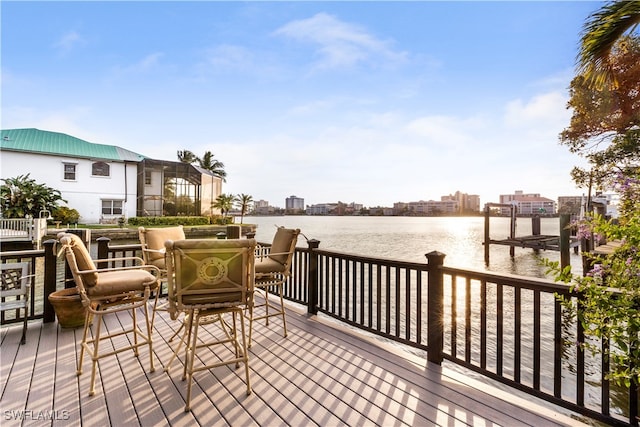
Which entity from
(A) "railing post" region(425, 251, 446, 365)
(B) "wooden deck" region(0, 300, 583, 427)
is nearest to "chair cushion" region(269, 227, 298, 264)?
(B) "wooden deck" region(0, 300, 583, 427)

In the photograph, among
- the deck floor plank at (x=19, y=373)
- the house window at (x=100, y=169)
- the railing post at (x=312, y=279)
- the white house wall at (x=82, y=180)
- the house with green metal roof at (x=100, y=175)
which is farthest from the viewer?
the house window at (x=100, y=169)

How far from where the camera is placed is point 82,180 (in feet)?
67.2

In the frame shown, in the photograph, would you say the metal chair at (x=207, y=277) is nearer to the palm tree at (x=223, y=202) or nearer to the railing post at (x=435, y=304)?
the railing post at (x=435, y=304)

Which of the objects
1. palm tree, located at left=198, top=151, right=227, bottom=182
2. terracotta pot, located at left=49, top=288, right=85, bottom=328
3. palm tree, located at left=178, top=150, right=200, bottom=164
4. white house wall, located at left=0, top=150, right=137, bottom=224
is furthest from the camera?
palm tree, located at left=178, top=150, right=200, bottom=164

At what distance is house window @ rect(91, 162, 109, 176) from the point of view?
68.5 feet

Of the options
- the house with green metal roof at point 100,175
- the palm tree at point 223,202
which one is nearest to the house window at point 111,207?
the house with green metal roof at point 100,175

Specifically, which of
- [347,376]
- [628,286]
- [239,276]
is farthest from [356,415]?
[628,286]

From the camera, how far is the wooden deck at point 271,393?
1.88 meters

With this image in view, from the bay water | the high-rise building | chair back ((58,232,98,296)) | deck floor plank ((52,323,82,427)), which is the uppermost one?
the high-rise building

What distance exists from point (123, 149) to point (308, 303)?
992 inches

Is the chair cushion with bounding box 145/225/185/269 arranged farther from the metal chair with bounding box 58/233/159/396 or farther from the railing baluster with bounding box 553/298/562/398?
the railing baluster with bounding box 553/298/562/398

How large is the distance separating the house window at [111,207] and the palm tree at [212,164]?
15.0 metres

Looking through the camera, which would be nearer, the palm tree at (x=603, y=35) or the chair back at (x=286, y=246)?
the chair back at (x=286, y=246)

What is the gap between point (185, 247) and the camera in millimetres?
2002
